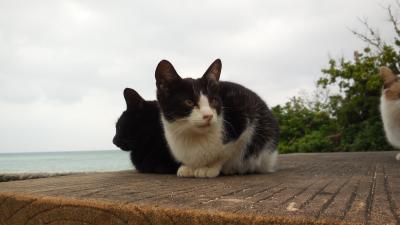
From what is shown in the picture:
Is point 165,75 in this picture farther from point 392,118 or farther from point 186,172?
point 392,118

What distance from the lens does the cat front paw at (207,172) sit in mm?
1965

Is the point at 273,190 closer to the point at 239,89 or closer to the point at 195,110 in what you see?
the point at 195,110

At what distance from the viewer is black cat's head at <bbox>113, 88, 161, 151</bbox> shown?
264 cm

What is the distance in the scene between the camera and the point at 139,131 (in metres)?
2.64

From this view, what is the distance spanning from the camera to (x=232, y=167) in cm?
214

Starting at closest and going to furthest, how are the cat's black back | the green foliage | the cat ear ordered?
the cat's black back
the cat ear
the green foliage

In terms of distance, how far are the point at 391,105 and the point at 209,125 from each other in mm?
2026

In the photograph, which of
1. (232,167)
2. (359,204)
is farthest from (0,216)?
(232,167)

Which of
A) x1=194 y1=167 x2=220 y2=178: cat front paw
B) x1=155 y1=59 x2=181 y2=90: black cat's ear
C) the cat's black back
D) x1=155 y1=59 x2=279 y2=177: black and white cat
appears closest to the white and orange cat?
the cat's black back

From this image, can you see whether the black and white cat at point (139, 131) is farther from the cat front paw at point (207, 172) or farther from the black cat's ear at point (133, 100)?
the cat front paw at point (207, 172)

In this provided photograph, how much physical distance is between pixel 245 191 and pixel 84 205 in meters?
0.50

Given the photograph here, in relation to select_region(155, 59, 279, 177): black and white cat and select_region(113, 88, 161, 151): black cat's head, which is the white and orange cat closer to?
select_region(155, 59, 279, 177): black and white cat

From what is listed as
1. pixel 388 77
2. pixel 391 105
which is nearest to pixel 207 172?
pixel 391 105

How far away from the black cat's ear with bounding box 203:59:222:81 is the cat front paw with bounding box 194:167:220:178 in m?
0.52
